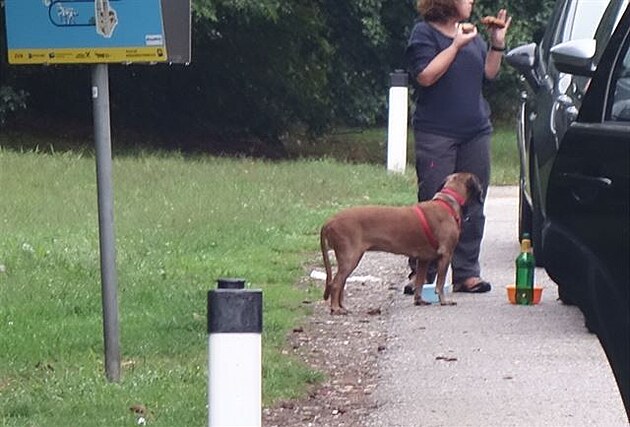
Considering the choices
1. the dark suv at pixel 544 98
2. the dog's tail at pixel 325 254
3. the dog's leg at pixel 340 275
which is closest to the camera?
the dark suv at pixel 544 98

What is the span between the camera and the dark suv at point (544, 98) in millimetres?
8953

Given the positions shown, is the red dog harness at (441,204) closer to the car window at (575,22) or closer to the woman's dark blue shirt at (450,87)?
the woman's dark blue shirt at (450,87)

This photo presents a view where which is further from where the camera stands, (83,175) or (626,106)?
(83,175)

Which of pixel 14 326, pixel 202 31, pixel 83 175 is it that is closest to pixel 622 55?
pixel 14 326

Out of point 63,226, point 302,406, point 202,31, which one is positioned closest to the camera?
point 302,406

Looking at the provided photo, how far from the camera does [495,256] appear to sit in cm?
1200

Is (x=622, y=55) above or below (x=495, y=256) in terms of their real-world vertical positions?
above

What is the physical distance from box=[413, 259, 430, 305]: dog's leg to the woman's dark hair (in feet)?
4.71

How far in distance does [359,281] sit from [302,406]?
379 centimetres

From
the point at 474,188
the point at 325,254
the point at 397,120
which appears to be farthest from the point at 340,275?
the point at 397,120

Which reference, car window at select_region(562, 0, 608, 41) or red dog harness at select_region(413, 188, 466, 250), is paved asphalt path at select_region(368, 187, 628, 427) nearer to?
red dog harness at select_region(413, 188, 466, 250)

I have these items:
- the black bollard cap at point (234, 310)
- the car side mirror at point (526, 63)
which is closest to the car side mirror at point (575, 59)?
the black bollard cap at point (234, 310)

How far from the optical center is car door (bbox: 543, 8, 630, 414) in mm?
4785

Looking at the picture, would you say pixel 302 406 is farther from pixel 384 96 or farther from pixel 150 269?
pixel 384 96
